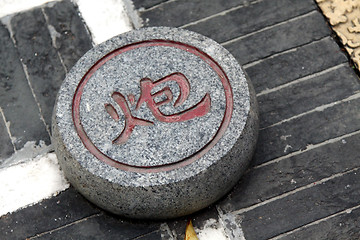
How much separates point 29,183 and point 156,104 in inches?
47.9

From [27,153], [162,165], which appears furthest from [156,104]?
[27,153]

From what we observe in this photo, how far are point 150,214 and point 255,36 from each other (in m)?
1.98

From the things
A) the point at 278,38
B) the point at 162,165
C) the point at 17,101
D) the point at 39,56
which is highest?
the point at 39,56

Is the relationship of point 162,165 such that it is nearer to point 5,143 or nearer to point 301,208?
point 301,208

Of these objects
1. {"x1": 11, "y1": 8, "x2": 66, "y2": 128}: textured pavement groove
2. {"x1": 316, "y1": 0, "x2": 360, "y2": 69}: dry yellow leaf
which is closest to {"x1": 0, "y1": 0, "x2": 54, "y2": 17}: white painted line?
{"x1": 11, "y1": 8, "x2": 66, "y2": 128}: textured pavement groove

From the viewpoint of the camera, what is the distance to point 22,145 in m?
4.46

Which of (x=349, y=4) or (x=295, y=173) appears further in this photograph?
(x=349, y=4)

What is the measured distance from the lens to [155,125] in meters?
3.96

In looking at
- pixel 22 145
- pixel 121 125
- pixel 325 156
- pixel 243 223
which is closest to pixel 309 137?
pixel 325 156

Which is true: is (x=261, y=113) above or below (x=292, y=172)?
above

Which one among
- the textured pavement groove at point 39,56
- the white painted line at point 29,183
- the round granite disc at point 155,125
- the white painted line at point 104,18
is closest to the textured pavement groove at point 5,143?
the white painted line at point 29,183

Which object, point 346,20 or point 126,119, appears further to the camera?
point 346,20

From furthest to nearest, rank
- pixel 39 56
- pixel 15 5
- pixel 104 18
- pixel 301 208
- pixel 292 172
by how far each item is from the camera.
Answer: pixel 15 5
pixel 104 18
pixel 39 56
pixel 292 172
pixel 301 208

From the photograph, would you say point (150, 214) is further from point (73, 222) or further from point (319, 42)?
point (319, 42)
